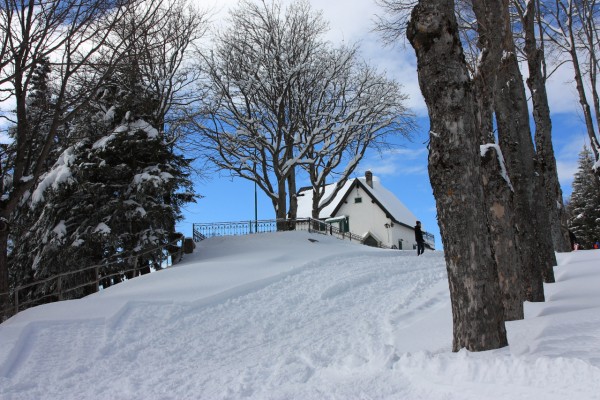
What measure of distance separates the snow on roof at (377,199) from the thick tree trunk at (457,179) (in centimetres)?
3505

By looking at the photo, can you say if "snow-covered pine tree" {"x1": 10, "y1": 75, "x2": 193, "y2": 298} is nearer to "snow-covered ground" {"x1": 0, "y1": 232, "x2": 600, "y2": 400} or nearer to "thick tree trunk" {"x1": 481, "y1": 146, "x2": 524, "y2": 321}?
"snow-covered ground" {"x1": 0, "y1": 232, "x2": 600, "y2": 400}

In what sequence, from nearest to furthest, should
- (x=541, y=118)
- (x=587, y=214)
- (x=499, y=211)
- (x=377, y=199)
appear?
(x=499, y=211) → (x=541, y=118) → (x=587, y=214) → (x=377, y=199)

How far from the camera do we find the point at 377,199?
41.4 meters

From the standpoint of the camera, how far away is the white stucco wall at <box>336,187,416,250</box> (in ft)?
136

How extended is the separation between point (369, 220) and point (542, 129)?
2856 centimetres

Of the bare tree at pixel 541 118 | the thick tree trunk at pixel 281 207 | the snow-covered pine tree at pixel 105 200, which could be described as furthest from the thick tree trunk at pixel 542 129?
the thick tree trunk at pixel 281 207

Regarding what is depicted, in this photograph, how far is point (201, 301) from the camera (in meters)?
11.2

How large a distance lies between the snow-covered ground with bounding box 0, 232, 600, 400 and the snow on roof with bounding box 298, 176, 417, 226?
27894 millimetres

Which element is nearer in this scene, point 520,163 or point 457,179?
point 457,179

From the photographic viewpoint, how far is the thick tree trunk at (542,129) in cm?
1158

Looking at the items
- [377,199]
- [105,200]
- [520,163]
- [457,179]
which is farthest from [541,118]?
[377,199]

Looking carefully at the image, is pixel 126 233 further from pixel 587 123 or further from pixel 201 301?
pixel 587 123

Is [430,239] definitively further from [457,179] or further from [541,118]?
[457,179]

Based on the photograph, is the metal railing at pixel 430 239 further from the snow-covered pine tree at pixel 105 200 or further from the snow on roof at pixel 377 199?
the snow-covered pine tree at pixel 105 200
